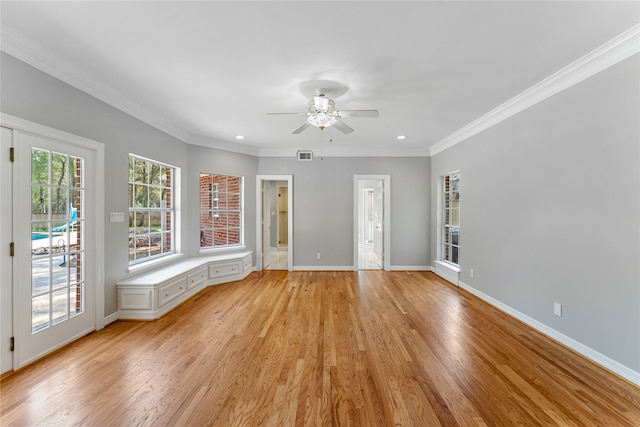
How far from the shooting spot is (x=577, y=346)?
2436 mm

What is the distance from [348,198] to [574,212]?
3692 mm

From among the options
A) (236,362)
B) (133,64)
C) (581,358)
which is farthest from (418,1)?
(581,358)

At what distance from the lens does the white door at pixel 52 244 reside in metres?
2.17

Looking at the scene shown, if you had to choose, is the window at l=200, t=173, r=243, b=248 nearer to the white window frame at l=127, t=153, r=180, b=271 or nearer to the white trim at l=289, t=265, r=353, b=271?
the white window frame at l=127, t=153, r=180, b=271

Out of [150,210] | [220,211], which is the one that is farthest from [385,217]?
[150,210]

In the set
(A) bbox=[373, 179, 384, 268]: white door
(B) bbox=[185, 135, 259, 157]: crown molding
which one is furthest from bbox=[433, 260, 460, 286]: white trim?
(B) bbox=[185, 135, 259, 157]: crown molding

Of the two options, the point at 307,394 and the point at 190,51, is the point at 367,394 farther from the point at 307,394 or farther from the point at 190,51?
the point at 190,51

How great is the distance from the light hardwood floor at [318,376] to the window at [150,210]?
1.17 meters

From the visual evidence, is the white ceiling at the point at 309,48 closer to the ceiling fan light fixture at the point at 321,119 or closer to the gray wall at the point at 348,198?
the ceiling fan light fixture at the point at 321,119

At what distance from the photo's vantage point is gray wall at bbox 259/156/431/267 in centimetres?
568

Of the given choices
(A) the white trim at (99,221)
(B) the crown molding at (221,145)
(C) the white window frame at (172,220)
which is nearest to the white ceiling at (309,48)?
(A) the white trim at (99,221)

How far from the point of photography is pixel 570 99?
8.31 ft

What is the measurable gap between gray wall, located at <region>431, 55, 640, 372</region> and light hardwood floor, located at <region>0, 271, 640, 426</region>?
0.40 m

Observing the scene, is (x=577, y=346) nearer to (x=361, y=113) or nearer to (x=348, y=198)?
(x=361, y=113)
